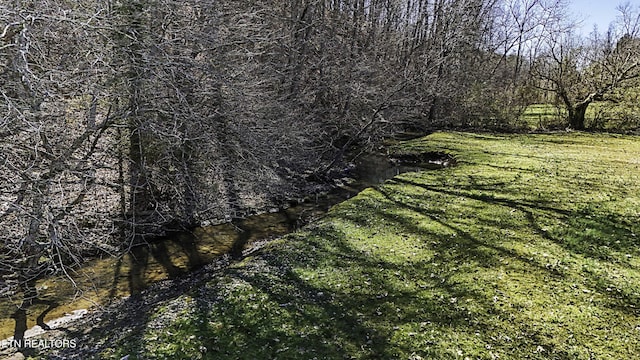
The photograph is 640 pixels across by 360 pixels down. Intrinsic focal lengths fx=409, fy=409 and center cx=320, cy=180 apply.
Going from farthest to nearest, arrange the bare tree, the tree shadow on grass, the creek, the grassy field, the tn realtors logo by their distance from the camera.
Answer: the bare tree, the creek, the tree shadow on grass, the tn realtors logo, the grassy field

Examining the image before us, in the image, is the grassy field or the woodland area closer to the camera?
the grassy field

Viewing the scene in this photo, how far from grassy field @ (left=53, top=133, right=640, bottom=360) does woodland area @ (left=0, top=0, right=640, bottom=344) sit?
2.08 metres

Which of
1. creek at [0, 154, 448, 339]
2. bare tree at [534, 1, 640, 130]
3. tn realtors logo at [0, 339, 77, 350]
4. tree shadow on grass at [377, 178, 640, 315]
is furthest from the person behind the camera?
bare tree at [534, 1, 640, 130]

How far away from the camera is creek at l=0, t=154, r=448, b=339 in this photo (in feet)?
21.9

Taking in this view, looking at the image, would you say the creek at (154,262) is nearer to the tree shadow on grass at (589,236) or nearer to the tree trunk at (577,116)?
the tree shadow on grass at (589,236)

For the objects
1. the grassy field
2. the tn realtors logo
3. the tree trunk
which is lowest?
the tn realtors logo

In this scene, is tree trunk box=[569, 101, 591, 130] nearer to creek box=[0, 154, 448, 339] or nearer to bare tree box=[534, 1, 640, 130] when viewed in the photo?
bare tree box=[534, 1, 640, 130]

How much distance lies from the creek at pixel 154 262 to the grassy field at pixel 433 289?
152cm

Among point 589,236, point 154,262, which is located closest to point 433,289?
point 589,236

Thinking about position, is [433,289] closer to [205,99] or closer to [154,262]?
[154,262]

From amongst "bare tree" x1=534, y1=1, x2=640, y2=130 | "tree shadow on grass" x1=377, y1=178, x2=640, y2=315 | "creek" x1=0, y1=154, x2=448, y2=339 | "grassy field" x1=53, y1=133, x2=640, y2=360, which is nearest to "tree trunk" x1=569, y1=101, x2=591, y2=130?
"bare tree" x1=534, y1=1, x2=640, y2=130

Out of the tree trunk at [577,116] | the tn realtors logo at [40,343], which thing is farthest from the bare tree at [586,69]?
the tn realtors logo at [40,343]

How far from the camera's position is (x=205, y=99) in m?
9.90

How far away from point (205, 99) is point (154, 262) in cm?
397
